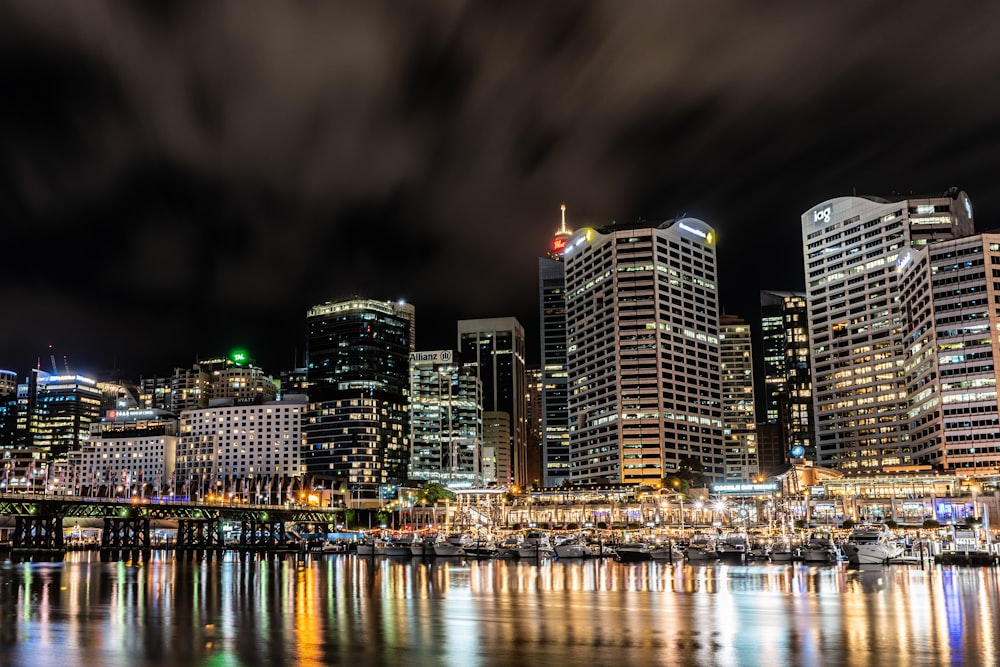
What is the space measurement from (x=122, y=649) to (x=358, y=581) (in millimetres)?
55397

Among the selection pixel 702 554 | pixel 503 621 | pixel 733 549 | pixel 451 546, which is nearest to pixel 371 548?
pixel 451 546

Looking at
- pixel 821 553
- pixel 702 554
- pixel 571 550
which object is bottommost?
pixel 571 550

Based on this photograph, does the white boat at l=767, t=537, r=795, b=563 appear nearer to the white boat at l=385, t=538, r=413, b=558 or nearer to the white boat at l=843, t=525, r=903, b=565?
the white boat at l=843, t=525, r=903, b=565

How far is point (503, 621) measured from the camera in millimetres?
59000

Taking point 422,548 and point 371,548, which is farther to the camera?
point 371,548

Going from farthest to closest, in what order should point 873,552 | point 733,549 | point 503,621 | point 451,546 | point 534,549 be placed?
point 451,546 → point 534,549 → point 733,549 → point 873,552 → point 503,621

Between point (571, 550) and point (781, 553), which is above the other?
point (781, 553)

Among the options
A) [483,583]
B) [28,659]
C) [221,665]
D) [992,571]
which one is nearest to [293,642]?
[221,665]

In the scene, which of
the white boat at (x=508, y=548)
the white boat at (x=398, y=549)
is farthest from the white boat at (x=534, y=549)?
the white boat at (x=398, y=549)

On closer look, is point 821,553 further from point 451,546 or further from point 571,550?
point 451,546

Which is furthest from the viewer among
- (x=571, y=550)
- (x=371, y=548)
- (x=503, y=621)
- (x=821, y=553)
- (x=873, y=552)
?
(x=371, y=548)

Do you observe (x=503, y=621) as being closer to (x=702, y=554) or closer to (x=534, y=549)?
(x=702, y=554)

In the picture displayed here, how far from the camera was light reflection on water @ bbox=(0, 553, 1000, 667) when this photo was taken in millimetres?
44562

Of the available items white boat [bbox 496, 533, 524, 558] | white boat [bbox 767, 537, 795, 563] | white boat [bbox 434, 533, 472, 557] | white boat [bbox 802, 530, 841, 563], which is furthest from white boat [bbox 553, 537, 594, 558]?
white boat [bbox 802, 530, 841, 563]
